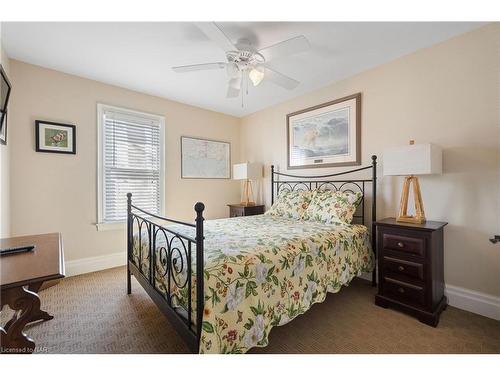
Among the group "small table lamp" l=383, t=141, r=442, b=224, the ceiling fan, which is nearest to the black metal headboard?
"small table lamp" l=383, t=141, r=442, b=224

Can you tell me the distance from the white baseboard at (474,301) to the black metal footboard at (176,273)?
2.33 m

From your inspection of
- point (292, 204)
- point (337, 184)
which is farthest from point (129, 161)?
point (337, 184)

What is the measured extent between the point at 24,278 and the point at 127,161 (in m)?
2.47

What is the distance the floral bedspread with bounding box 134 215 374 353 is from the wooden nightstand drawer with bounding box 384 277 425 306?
0.92ft

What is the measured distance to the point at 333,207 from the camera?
253 centimetres

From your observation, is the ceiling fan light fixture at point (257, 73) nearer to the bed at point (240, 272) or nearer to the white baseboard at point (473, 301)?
the bed at point (240, 272)

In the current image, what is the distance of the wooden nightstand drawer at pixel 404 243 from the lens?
1886mm

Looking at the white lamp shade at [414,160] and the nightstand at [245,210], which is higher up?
the white lamp shade at [414,160]

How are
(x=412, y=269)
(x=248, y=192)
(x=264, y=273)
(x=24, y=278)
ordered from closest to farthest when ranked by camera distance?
(x=24, y=278) → (x=264, y=273) → (x=412, y=269) → (x=248, y=192)

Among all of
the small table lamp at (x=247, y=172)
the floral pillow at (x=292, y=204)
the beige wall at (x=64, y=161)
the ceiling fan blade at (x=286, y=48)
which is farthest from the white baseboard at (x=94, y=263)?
the ceiling fan blade at (x=286, y=48)

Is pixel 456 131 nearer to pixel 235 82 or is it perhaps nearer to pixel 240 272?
pixel 235 82

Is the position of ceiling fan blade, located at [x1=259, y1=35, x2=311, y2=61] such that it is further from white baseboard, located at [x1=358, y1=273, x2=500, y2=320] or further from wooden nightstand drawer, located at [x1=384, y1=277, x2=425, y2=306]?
white baseboard, located at [x1=358, y1=273, x2=500, y2=320]

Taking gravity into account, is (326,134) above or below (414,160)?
above

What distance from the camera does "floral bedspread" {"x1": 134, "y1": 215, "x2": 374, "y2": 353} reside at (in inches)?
48.9
